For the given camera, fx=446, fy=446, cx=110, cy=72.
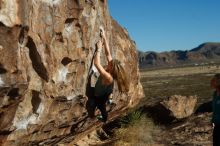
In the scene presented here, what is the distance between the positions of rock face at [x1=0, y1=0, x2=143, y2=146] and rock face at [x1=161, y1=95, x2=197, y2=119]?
7.67 metres

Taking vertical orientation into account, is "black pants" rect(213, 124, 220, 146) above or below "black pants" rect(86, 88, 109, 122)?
below

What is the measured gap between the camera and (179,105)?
59.5 feet

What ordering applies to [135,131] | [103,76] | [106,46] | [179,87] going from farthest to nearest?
[179,87]
[135,131]
[106,46]
[103,76]

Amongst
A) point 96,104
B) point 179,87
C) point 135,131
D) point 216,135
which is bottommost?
point 179,87

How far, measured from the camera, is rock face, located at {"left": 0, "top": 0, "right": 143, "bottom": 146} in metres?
6.54

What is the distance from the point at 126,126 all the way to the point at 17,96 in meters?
7.71

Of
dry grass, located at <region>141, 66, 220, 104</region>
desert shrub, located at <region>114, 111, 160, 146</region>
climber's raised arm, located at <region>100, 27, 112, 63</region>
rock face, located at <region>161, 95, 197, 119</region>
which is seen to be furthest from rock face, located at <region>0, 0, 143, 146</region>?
dry grass, located at <region>141, 66, 220, 104</region>

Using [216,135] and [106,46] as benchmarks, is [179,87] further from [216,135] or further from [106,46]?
[216,135]

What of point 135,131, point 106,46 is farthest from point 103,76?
point 135,131

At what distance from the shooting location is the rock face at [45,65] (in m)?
6.54

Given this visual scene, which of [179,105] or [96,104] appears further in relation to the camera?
[179,105]

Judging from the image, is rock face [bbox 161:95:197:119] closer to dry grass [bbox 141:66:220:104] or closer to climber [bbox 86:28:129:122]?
dry grass [bbox 141:66:220:104]

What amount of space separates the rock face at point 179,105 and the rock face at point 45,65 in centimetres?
767

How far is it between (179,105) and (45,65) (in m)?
11.3
